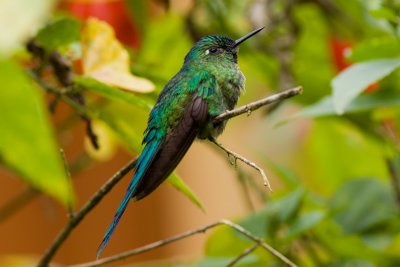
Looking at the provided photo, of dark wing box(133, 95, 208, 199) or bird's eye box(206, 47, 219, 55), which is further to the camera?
bird's eye box(206, 47, 219, 55)

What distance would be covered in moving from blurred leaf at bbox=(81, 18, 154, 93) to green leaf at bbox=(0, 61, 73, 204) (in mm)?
432

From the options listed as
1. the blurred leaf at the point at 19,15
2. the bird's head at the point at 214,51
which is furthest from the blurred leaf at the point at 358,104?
the blurred leaf at the point at 19,15

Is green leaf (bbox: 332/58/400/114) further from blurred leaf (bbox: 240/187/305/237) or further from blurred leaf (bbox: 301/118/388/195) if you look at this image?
blurred leaf (bbox: 301/118/388/195)

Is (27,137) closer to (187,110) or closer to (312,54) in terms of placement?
(187,110)

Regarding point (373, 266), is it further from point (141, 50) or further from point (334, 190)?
point (141, 50)

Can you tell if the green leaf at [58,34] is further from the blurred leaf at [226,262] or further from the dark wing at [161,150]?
the blurred leaf at [226,262]

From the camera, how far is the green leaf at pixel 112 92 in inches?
31.3

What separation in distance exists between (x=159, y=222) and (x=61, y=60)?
1.97 m

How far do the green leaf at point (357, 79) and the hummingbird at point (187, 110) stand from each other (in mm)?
110

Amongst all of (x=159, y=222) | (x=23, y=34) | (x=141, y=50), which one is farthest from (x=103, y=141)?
(x=159, y=222)

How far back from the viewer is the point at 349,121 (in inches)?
46.7

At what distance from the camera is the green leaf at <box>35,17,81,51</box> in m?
0.90

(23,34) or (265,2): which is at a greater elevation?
(265,2)

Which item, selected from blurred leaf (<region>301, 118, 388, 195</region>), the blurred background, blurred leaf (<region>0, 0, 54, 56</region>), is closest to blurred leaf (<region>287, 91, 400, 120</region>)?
the blurred background
